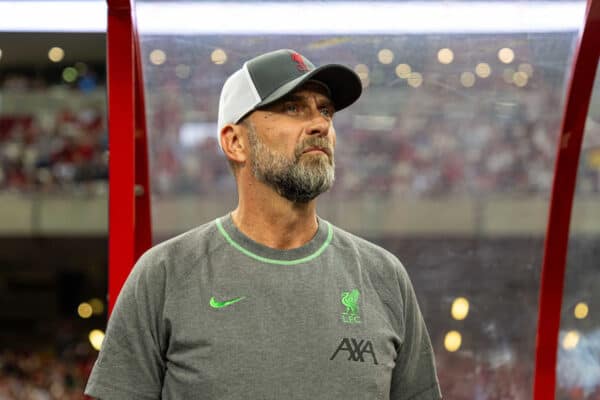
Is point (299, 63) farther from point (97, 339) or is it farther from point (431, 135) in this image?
point (97, 339)

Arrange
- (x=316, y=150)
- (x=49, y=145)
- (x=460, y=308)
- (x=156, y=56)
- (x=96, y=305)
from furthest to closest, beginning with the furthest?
(x=96, y=305) < (x=49, y=145) < (x=460, y=308) < (x=156, y=56) < (x=316, y=150)

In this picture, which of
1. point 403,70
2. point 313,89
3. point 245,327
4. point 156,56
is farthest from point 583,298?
point 245,327

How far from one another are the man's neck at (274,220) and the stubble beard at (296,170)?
0.02m

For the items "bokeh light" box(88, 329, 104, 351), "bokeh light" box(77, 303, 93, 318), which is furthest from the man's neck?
"bokeh light" box(77, 303, 93, 318)

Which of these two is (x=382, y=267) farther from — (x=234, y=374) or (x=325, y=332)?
(x=234, y=374)

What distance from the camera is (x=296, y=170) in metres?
1.63

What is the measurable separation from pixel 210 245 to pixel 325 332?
0.29 m

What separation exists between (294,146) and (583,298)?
1965mm

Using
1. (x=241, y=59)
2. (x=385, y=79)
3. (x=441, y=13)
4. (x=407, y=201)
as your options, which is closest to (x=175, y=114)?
(x=241, y=59)

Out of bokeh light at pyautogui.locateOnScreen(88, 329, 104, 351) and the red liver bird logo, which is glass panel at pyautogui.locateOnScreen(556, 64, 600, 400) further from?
bokeh light at pyautogui.locateOnScreen(88, 329, 104, 351)

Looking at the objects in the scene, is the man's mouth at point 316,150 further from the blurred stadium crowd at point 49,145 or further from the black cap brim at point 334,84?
the blurred stadium crowd at point 49,145

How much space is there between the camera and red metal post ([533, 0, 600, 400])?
243cm

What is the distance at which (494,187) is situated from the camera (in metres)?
3.32

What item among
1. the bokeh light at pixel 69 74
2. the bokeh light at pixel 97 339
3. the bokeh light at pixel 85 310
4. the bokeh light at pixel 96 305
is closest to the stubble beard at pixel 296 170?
the bokeh light at pixel 97 339
